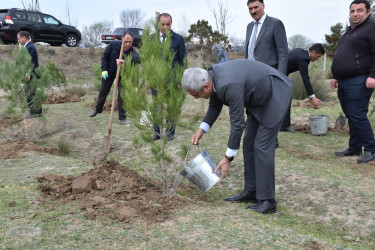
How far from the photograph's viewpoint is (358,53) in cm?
496

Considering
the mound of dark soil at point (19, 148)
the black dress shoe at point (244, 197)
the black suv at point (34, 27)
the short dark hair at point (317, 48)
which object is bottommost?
the black dress shoe at point (244, 197)

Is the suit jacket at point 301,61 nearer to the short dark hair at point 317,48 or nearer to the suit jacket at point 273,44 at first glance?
the short dark hair at point 317,48

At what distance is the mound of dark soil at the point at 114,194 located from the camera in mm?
3365

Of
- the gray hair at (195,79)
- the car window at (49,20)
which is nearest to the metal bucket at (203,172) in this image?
the gray hair at (195,79)

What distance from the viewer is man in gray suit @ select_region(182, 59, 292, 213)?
3098 millimetres

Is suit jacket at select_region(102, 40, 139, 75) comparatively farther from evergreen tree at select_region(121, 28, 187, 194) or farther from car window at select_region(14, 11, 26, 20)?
car window at select_region(14, 11, 26, 20)

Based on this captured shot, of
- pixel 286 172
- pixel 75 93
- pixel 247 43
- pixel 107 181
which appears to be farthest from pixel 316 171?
pixel 75 93

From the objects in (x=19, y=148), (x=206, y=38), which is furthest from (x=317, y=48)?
(x=206, y=38)

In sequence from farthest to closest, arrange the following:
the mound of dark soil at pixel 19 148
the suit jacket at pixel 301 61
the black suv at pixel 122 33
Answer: the black suv at pixel 122 33 → the suit jacket at pixel 301 61 → the mound of dark soil at pixel 19 148

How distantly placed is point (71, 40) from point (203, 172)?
20116mm

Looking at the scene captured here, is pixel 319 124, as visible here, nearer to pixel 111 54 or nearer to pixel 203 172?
pixel 203 172

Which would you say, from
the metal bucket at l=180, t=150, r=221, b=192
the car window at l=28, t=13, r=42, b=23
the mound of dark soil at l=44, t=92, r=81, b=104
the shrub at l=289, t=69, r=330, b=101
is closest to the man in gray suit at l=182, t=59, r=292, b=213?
the metal bucket at l=180, t=150, r=221, b=192

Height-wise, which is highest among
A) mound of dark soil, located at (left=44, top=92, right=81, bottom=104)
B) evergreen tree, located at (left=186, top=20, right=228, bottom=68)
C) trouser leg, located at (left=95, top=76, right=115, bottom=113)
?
evergreen tree, located at (left=186, top=20, right=228, bottom=68)

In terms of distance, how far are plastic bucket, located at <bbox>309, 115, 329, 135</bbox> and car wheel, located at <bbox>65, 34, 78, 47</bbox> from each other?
702 inches
